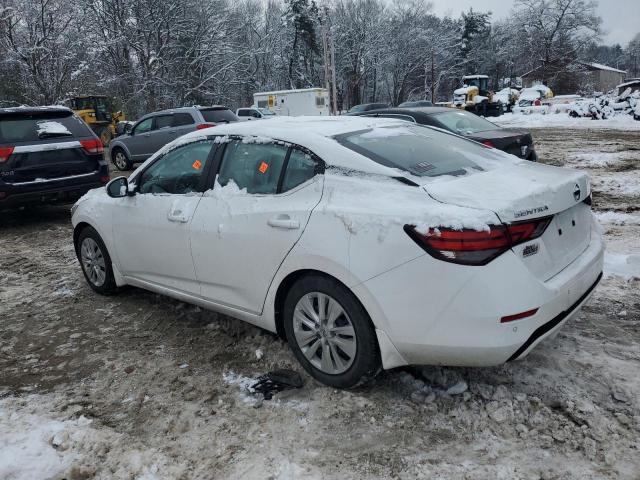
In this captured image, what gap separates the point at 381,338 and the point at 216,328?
173 cm

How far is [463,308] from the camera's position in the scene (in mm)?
2396

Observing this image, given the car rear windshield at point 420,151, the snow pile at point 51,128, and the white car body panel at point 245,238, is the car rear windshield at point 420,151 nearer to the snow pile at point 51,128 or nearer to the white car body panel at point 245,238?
the white car body panel at point 245,238

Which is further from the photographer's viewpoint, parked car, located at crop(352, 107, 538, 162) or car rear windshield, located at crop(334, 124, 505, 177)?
parked car, located at crop(352, 107, 538, 162)

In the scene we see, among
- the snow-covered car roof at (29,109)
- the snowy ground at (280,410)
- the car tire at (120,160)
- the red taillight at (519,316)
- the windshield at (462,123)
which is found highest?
the snow-covered car roof at (29,109)

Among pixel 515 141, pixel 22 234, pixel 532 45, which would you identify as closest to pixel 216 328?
pixel 22 234

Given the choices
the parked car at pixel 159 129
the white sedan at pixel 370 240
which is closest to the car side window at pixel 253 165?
the white sedan at pixel 370 240

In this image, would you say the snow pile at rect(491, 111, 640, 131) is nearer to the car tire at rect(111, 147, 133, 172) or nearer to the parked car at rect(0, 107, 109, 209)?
the car tire at rect(111, 147, 133, 172)

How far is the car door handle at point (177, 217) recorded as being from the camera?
361 centimetres

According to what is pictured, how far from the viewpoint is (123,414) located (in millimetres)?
2918

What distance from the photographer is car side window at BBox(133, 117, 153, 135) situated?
1445cm

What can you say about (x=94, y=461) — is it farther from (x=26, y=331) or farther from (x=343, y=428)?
(x=26, y=331)

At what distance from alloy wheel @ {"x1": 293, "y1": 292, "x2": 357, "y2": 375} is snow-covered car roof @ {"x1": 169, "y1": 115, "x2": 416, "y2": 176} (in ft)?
2.55

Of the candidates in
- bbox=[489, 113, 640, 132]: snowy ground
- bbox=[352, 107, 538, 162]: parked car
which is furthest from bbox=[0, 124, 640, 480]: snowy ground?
bbox=[489, 113, 640, 132]: snowy ground

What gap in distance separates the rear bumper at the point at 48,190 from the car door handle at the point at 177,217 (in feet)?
14.8
